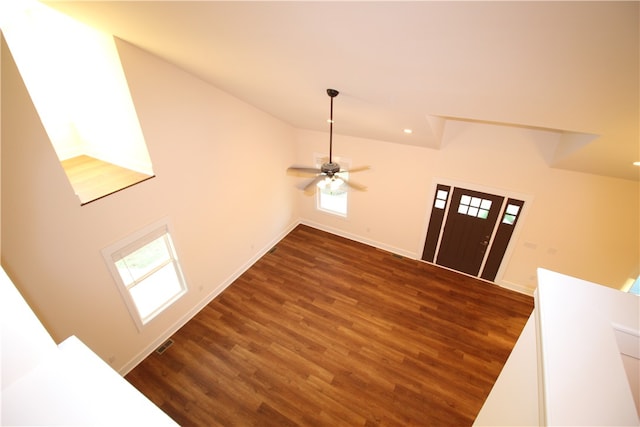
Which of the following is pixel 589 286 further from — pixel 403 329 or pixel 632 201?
pixel 632 201

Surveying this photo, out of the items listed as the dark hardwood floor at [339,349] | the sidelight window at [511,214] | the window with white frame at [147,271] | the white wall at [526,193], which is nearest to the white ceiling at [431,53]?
the white wall at [526,193]

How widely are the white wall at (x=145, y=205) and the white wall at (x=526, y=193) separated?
232 cm

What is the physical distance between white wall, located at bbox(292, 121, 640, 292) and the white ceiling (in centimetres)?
65

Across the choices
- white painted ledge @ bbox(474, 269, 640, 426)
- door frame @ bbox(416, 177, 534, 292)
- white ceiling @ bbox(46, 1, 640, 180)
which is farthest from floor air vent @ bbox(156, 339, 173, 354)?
door frame @ bbox(416, 177, 534, 292)

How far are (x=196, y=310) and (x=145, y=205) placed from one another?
226 cm

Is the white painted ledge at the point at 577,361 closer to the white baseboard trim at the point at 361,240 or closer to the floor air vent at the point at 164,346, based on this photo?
the floor air vent at the point at 164,346

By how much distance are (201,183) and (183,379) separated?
2.94 metres

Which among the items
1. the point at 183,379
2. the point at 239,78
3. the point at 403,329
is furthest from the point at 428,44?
the point at 183,379

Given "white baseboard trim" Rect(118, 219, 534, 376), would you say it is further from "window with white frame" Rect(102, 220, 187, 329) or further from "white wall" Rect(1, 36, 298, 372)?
"window with white frame" Rect(102, 220, 187, 329)

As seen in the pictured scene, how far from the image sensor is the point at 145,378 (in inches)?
159

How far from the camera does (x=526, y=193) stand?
4.74 metres

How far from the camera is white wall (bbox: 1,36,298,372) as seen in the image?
8.81 feet

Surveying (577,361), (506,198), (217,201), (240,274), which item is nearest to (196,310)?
(240,274)

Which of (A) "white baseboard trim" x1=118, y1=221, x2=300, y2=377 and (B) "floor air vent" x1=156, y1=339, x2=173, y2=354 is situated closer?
(A) "white baseboard trim" x1=118, y1=221, x2=300, y2=377
